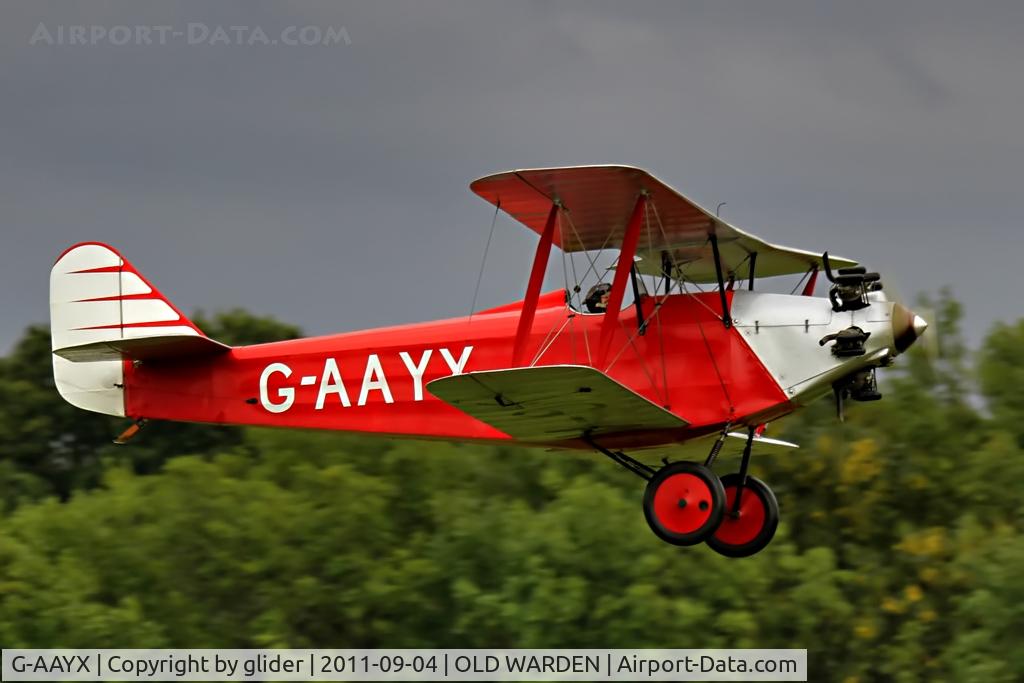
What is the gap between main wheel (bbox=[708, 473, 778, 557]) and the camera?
41.5ft

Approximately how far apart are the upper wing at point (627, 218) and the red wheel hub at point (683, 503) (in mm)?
1736

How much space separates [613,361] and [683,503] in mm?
1272

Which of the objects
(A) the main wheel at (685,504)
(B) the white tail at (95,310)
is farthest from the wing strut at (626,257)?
(B) the white tail at (95,310)

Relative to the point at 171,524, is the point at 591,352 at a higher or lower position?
higher

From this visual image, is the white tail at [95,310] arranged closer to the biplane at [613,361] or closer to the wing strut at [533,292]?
the biplane at [613,361]

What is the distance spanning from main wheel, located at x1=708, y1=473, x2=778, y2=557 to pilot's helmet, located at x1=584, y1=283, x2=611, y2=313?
5.51ft

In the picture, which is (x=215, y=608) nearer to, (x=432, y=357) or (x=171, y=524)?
(x=171, y=524)

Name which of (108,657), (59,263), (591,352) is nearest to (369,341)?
(591,352)

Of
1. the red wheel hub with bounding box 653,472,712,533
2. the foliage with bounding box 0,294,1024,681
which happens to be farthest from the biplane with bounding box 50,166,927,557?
the foliage with bounding box 0,294,1024,681

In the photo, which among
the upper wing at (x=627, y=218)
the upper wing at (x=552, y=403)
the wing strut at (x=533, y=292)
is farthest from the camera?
the wing strut at (x=533, y=292)

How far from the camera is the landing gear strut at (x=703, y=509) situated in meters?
11.8

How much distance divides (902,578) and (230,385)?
17153 millimetres

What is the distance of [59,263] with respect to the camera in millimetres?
15328

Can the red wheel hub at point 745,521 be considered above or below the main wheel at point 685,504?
below
